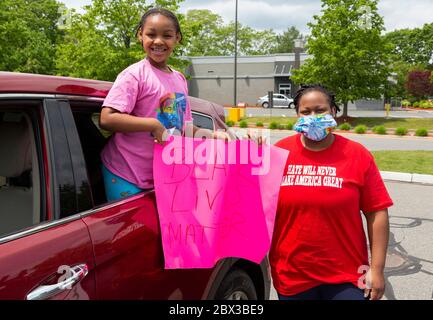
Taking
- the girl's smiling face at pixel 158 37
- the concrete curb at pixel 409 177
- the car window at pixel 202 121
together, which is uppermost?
the girl's smiling face at pixel 158 37

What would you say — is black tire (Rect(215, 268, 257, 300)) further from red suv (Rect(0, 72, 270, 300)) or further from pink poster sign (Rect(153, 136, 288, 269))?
pink poster sign (Rect(153, 136, 288, 269))

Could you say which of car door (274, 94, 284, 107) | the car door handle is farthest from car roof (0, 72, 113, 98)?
car door (274, 94, 284, 107)

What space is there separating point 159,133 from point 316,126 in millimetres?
739

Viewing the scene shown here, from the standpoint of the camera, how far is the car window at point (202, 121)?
305 centimetres

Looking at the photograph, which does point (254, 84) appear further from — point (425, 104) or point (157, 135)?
point (157, 135)

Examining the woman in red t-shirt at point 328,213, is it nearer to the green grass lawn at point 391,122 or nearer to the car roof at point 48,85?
the car roof at point 48,85

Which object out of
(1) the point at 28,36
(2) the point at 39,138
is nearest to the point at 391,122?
(1) the point at 28,36

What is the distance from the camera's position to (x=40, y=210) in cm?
178

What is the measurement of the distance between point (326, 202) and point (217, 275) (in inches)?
29.6

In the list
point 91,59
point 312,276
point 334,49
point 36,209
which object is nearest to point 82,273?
point 36,209

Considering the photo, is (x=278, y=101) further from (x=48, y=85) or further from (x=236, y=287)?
(x=48, y=85)

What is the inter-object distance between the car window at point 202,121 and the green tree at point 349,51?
21.4 metres

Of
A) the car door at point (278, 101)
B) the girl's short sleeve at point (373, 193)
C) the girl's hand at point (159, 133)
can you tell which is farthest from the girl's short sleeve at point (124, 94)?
the car door at point (278, 101)

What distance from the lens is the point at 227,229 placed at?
2.12 meters
